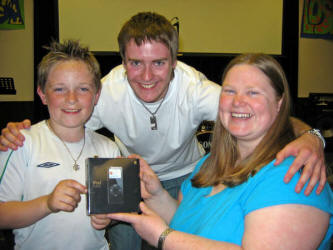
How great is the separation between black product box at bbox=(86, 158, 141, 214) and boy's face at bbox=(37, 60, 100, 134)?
1.07 ft

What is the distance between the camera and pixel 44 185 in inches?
51.5

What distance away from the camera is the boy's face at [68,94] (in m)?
1.38

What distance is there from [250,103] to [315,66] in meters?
4.83

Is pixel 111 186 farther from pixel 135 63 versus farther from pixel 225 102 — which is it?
pixel 135 63

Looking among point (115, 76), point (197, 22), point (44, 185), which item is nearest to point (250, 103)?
A: point (44, 185)

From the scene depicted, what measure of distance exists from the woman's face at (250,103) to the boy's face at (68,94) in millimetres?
675

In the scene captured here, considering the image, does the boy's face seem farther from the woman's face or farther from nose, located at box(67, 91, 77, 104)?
the woman's face

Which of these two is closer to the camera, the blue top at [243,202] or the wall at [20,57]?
the blue top at [243,202]

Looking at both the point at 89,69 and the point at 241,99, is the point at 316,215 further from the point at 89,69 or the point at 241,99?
the point at 89,69

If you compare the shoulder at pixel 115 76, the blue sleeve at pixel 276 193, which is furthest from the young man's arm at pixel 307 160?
the shoulder at pixel 115 76

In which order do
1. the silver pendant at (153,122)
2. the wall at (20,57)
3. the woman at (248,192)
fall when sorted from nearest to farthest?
the woman at (248,192) < the silver pendant at (153,122) < the wall at (20,57)

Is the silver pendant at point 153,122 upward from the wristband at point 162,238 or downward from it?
upward

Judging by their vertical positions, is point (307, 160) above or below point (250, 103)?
below

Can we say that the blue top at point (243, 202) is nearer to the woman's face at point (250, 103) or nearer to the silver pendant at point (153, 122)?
the woman's face at point (250, 103)
